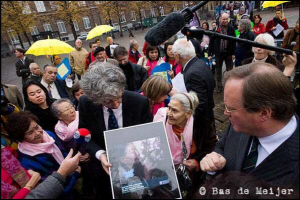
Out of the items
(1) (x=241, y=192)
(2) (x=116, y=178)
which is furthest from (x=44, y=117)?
(1) (x=241, y=192)

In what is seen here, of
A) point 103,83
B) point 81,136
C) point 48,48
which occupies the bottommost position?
point 81,136

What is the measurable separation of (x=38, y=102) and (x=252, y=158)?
2.75m

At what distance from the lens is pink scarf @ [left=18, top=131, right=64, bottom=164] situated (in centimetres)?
191

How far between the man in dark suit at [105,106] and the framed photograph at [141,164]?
0.46 m

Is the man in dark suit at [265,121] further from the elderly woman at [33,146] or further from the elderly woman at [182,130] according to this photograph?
the elderly woman at [33,146]

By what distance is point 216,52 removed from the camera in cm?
567

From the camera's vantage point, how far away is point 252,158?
4.41 feet

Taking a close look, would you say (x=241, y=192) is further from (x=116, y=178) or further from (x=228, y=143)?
(x=228, y=143)

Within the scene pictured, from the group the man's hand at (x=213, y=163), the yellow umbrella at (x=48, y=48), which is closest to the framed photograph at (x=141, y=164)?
the man's hand at (x=213, y=163)

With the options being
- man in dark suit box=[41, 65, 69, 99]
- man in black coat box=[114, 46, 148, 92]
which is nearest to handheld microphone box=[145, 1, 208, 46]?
man in black coat box=[114, 46, 148, 92]

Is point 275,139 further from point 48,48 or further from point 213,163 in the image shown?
point 48,48

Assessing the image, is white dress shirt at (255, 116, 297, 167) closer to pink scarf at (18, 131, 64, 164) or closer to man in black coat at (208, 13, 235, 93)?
pink scarf at (18, 131, 64, 164)

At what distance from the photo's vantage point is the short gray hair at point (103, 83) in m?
1.75

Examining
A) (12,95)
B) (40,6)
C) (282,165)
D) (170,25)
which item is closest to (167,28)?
→ (170,25)
